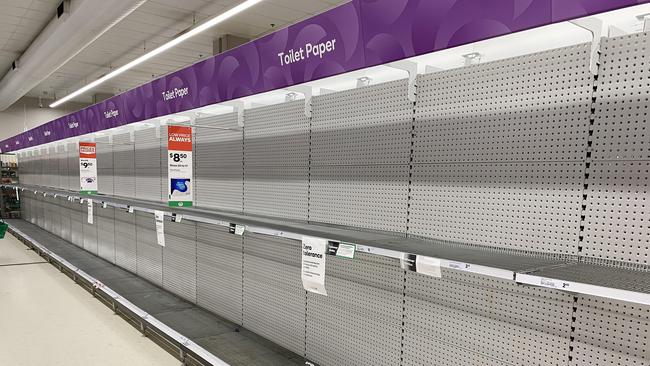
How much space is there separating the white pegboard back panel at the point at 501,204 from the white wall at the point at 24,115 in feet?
62.9

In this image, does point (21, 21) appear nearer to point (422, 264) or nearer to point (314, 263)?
point (314, 263)

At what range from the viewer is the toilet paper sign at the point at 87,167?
6.22 metres

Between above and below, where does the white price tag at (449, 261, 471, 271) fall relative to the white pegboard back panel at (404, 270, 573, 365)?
above

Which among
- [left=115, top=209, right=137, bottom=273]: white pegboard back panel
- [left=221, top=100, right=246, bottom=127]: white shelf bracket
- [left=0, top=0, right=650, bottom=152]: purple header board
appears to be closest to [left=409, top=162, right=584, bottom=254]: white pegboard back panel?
[left=0, top=0, right=650, bottom=152]: purple header board

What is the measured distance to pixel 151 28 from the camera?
8.86m

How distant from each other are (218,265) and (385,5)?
3039 mm

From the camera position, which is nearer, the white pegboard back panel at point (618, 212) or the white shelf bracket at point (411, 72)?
the white pegboard back panel at point (618, 212)

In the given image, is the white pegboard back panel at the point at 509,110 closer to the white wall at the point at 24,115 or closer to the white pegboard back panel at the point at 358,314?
the white pegboard back panel at the point at 358,314

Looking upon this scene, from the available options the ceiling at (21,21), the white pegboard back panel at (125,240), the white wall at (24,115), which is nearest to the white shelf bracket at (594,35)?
the white pegboard back panel at (125,240)

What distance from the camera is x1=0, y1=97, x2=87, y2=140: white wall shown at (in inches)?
624

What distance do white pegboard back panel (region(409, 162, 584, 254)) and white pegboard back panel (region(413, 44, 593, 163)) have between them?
0.07 metres

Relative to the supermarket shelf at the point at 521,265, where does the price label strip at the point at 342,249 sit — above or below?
below

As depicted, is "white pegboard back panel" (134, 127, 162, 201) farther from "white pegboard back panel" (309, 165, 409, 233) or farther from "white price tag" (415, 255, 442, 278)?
"white price tag" (415, 255, 442, 278)

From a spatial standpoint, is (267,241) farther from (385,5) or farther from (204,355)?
(385,5)
